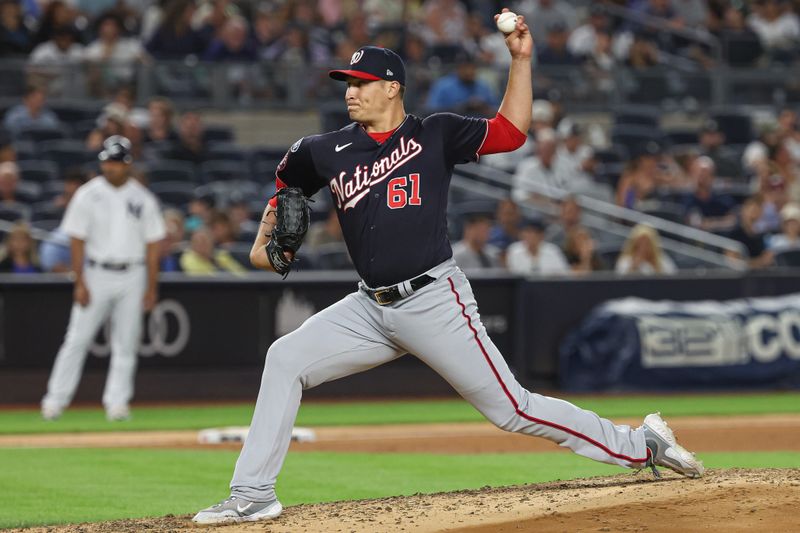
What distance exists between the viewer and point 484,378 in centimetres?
577

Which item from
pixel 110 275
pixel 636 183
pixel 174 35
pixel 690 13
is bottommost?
pixel 110 275

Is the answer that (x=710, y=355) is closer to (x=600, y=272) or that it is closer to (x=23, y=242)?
(x=600, y=272)

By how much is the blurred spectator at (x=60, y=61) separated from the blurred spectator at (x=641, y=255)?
→ 641 centimetres

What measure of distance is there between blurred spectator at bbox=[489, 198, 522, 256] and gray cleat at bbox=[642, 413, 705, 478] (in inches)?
329

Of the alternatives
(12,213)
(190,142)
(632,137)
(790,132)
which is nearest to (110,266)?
(12,213)

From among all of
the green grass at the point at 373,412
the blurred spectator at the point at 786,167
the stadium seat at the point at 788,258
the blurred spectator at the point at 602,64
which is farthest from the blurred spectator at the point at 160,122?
the blurred spectator at the point at 786,167

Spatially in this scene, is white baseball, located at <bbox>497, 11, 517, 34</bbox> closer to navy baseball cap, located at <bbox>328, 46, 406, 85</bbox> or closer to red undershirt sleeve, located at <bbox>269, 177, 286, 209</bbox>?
navy baseball cap, located at <bbox>328, 46, 406, 85</bbox>

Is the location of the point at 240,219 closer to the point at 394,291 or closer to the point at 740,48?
the point at 394,291

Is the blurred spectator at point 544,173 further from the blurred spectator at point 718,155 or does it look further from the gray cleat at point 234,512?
the gray cleat at point 234,512

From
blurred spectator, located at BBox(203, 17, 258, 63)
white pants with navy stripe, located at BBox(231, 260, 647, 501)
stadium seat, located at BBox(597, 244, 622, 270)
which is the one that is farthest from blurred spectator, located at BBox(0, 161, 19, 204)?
white pants with navy stripe, located at BBox(231, 260, 647, 501)

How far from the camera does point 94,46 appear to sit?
1648 centimetres

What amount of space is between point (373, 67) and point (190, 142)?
9897 millimetres

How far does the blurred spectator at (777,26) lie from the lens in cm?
2053

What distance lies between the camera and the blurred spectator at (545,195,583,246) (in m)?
14.4
